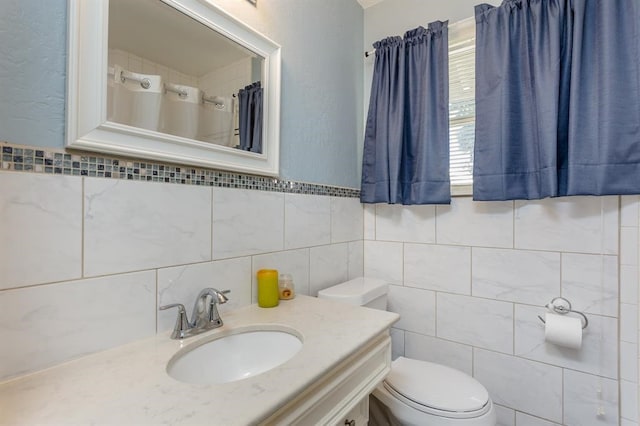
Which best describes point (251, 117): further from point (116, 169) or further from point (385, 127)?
point (385, 127)

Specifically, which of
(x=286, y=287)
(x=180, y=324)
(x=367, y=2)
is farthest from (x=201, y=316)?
(x=367, y=2)

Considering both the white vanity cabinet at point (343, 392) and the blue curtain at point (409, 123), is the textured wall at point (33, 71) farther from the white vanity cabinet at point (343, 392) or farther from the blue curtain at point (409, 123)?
the blue curtain at point (409, 123)

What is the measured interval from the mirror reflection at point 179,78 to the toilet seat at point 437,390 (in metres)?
1.18

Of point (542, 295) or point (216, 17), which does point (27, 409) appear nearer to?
point (216, 17)

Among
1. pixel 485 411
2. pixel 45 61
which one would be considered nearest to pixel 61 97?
pixel 45 61

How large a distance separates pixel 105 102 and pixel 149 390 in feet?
2.37

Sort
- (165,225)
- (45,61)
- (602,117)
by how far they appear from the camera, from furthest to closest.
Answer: (602,117)
(165,225)
(45,61)

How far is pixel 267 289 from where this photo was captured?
1.23 metres

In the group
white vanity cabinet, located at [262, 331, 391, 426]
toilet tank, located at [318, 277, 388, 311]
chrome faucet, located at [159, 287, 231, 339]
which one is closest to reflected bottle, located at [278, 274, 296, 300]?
toilet tank, located at [318, 277, 388, 311]

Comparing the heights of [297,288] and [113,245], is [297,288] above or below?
below

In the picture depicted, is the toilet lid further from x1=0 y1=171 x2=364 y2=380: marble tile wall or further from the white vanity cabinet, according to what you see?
x1=0 y1=171 x2=364 y2=380: marble tile wall

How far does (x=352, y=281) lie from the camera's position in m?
1.81

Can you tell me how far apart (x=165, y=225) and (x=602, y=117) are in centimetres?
170

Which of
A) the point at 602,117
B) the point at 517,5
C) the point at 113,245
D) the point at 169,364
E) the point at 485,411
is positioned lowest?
the point at 485,411
